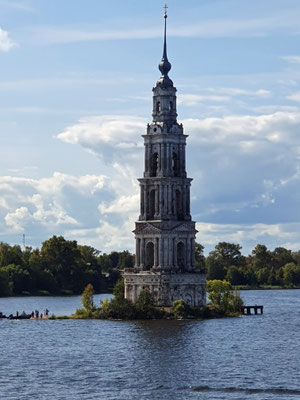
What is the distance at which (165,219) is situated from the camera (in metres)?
151

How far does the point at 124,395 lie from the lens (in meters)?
78.2

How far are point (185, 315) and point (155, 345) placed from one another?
3063 centimetres

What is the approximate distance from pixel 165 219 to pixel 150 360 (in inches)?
2115

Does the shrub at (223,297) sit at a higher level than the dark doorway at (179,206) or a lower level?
lower

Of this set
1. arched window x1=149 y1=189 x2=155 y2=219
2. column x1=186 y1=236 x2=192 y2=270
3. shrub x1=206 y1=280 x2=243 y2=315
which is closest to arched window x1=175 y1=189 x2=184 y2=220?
arched window x1=149 y1=189 x2=155 y2=219

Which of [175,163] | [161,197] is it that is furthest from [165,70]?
[161,197]

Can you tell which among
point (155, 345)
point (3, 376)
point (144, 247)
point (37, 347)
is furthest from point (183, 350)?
point (144, 247)

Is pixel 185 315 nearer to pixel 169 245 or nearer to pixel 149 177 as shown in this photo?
pixel 169 245

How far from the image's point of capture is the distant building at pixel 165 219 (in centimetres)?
14800

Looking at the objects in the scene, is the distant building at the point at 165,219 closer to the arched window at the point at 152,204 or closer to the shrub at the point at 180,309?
the arched window at the point at 152,204

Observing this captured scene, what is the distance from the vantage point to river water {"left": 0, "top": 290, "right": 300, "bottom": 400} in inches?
3152

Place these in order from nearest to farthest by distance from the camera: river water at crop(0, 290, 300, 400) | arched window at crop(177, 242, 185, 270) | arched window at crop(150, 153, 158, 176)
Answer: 1. river water at crop(0, 290, 300, 400)
2. arched window at crop(177, 242, 185, 270)
3. arched window at crop(150, 153, 158, 176)

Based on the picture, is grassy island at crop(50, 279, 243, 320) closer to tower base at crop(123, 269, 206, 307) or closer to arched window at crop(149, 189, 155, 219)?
tower base at crop(123, 269, 206, 307)

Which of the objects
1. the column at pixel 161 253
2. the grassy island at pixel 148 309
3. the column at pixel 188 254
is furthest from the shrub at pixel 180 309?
the column at pixel 188 254
